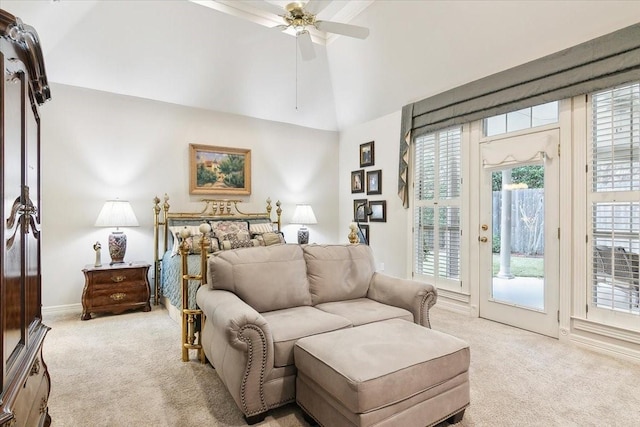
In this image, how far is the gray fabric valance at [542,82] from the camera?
111 inches

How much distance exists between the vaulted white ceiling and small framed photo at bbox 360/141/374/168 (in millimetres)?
458

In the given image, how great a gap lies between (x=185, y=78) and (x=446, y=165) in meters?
3.79

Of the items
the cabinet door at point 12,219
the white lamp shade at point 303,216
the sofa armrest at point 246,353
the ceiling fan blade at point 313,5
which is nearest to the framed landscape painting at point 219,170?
the white lamp shade at point 303,216

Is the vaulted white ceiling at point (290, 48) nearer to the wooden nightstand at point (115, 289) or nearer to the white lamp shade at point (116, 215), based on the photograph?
the white lamp shade at point (116, 215)

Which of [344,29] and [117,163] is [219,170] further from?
[344,29]

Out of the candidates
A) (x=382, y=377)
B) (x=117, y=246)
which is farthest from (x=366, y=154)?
(x=382, y=377)

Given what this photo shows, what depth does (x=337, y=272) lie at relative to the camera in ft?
9.61

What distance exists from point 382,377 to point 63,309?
4.43 metres

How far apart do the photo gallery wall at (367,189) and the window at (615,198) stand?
9.22 feet

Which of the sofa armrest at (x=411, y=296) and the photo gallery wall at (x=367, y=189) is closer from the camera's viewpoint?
the sofa armrest at (x=411, y=296)

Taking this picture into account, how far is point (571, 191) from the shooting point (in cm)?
326

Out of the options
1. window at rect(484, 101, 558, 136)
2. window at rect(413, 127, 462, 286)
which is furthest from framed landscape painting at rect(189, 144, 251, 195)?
window at rect(484, 101, 558, 136)

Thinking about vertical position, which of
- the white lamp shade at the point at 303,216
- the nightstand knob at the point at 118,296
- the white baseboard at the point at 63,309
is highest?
the white lamp shade at the point at 303,216

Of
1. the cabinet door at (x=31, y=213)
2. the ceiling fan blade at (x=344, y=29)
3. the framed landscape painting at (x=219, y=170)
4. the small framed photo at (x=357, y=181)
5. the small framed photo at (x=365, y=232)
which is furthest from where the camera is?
the small framed photo at (x=357, y=181)
